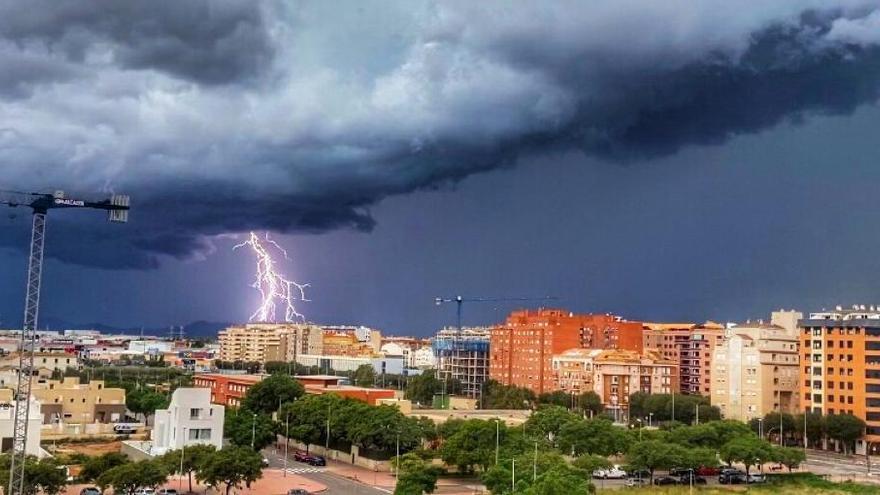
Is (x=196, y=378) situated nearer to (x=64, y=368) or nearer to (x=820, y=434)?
(x=64, y=368)

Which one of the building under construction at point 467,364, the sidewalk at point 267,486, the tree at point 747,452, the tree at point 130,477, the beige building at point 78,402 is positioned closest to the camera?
the tree at point 130,477

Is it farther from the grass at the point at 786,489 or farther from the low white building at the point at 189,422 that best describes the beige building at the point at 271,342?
the grass at the point at 786,489

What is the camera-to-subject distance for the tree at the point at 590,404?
64.8m

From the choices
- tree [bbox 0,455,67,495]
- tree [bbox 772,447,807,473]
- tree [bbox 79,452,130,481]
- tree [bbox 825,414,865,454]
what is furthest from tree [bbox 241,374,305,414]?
tree [bbox 825,414,865,454]

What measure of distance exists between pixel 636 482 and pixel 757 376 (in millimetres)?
28522

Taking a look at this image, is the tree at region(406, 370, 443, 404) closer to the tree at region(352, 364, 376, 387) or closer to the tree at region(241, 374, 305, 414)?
the tree at region(352, 364, 376, 387)

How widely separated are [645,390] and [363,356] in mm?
52884

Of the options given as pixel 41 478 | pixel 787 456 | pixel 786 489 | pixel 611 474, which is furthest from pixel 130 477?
pixel 787 456

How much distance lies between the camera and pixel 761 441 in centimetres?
3766

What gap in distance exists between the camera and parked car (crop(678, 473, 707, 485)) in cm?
3581

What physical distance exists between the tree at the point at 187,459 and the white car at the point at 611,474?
643 inches

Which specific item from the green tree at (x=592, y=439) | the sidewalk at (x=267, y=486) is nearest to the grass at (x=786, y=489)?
the green tree at (x=592, y=439)

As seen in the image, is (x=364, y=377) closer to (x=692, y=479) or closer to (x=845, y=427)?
(x=845, y=427)

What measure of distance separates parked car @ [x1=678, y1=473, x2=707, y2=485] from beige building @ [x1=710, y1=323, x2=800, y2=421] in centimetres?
2459
